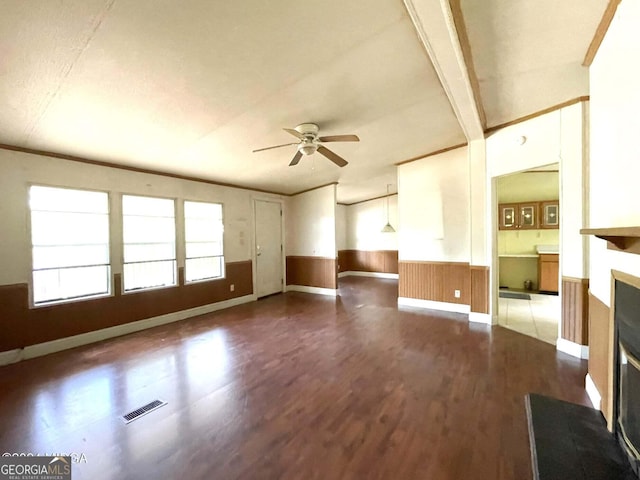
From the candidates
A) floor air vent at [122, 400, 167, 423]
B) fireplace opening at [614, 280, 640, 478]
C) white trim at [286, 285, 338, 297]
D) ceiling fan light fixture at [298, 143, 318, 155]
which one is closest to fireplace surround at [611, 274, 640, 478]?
fireplace opening at [614, 280, 640, 478]

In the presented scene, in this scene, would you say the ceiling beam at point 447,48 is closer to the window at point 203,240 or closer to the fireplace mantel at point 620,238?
the fireplace mantel at point 620,238

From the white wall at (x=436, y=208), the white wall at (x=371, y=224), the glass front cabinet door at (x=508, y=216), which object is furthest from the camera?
the white wall at (x=371, y=224)

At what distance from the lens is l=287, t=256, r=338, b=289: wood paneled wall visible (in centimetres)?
659

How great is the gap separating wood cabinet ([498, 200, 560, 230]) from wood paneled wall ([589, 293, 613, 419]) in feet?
14.4

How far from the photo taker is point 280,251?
7035 mm

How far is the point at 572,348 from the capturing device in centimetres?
306

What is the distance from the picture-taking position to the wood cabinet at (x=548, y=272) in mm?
5801

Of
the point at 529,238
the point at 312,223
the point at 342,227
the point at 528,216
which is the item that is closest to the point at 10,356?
the point at 312,223

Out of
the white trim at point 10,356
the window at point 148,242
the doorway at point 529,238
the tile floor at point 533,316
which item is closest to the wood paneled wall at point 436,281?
the tile floor at point 533,316

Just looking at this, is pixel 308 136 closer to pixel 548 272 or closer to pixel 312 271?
pixel 312 271

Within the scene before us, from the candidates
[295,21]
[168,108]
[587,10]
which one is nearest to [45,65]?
[168,108]

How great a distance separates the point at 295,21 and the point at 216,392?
296cm

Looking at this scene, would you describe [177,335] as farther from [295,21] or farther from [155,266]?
[295,21]

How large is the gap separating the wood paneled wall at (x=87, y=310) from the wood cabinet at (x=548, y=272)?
6642 millimetres
